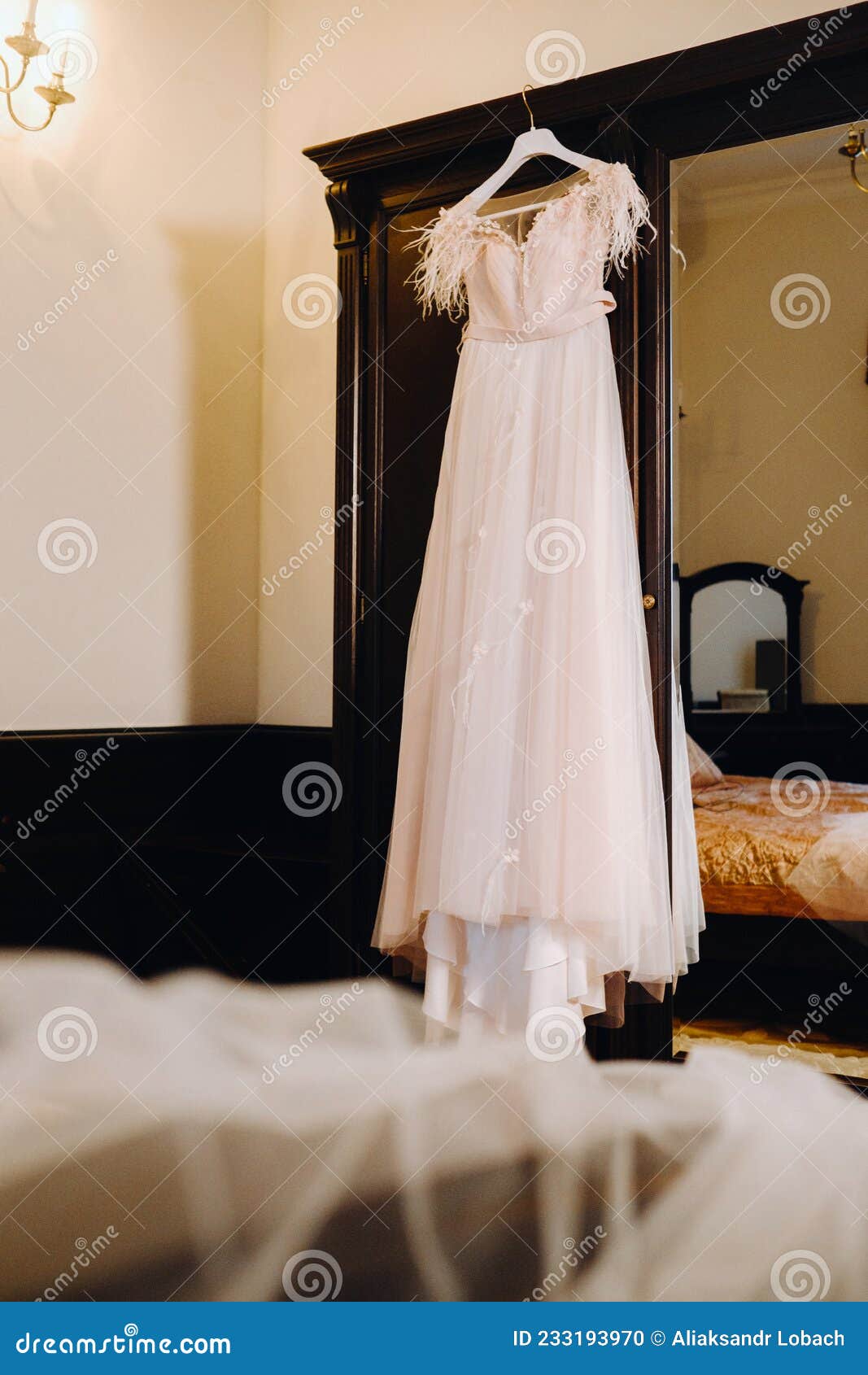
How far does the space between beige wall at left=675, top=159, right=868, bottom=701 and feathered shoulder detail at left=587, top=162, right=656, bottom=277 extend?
3.3 inches

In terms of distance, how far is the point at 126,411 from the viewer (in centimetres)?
252

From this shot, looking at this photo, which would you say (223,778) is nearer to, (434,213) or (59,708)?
(59,708)

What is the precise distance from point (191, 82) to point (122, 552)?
132 centimetres

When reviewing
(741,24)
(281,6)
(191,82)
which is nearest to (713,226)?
(741,24)
